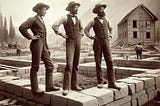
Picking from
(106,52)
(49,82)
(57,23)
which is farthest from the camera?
(106,52)

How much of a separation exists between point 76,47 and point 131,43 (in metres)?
21.2

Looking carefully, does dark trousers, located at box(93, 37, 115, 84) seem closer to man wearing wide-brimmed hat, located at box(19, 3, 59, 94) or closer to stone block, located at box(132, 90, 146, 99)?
stone block, located at box(132, 90, 146, 99)

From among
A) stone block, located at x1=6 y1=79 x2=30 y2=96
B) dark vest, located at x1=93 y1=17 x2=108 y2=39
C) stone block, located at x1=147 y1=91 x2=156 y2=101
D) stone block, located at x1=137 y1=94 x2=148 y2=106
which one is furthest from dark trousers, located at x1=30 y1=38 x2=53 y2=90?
stone block, located at x1=147 y1=91 x2=156 y2=101

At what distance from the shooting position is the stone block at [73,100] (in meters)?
3.86

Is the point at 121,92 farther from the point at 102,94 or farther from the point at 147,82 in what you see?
the point at 147,82

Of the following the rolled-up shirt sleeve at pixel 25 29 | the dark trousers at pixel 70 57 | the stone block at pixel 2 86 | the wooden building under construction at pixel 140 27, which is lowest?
the stone block at pixel 2 86

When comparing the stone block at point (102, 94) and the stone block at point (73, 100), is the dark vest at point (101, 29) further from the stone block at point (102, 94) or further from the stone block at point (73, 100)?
the stone block at point (73, 100)

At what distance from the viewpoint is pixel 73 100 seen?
3914mm

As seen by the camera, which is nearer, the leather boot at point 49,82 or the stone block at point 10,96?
the leather boot at point 49,82

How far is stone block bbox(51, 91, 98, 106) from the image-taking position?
3862mm

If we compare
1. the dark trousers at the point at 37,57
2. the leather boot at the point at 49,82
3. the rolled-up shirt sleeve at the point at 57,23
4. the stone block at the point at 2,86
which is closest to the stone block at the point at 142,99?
the leather boot at the point at 49,82

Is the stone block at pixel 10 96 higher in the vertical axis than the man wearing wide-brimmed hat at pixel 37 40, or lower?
lower

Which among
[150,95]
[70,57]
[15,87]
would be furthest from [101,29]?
[15,87]

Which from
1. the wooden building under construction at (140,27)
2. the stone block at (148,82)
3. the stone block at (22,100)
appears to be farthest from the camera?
the wooden building under construction at (140,27)
